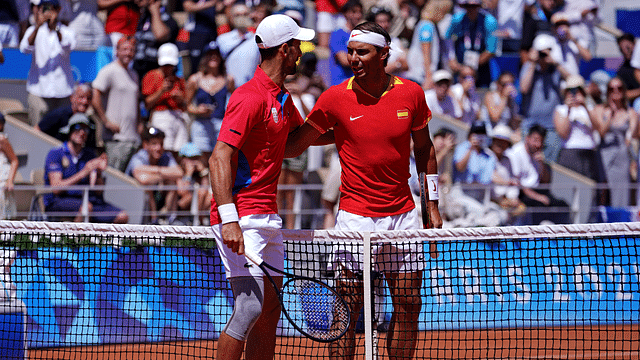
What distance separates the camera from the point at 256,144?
181 inches

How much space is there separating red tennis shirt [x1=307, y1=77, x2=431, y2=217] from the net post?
10.4 inches

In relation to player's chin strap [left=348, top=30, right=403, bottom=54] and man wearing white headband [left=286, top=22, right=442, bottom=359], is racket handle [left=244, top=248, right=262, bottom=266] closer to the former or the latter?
man wearing white headband [left=286, top=22, right=442, bottom=359]

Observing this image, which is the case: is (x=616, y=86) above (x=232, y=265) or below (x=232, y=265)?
above

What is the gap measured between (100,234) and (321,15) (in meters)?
7.48

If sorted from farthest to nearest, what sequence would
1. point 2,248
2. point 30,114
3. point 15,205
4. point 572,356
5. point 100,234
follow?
point 30,114, point 15,205, point 572,356, point 2,248, point 100,234

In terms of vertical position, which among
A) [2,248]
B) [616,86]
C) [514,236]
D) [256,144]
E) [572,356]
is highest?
[616,86]

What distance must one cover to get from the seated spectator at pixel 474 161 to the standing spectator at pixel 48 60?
4.94m

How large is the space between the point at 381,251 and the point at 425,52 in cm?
712

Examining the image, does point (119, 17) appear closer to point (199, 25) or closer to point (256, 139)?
point (199, 25)

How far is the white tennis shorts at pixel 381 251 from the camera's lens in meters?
5.00

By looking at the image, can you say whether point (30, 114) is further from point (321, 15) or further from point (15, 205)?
point (321, 15)

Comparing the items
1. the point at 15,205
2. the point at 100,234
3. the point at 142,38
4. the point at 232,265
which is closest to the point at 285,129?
the point at 232,265

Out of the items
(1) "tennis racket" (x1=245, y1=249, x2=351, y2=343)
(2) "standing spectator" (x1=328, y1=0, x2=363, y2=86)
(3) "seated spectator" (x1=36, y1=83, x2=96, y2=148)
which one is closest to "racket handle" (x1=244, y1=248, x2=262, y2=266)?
(1) "tennis racket" (x1=245, y1=249, x2=351, y2=343)

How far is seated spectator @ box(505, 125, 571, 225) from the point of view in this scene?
10336mm
